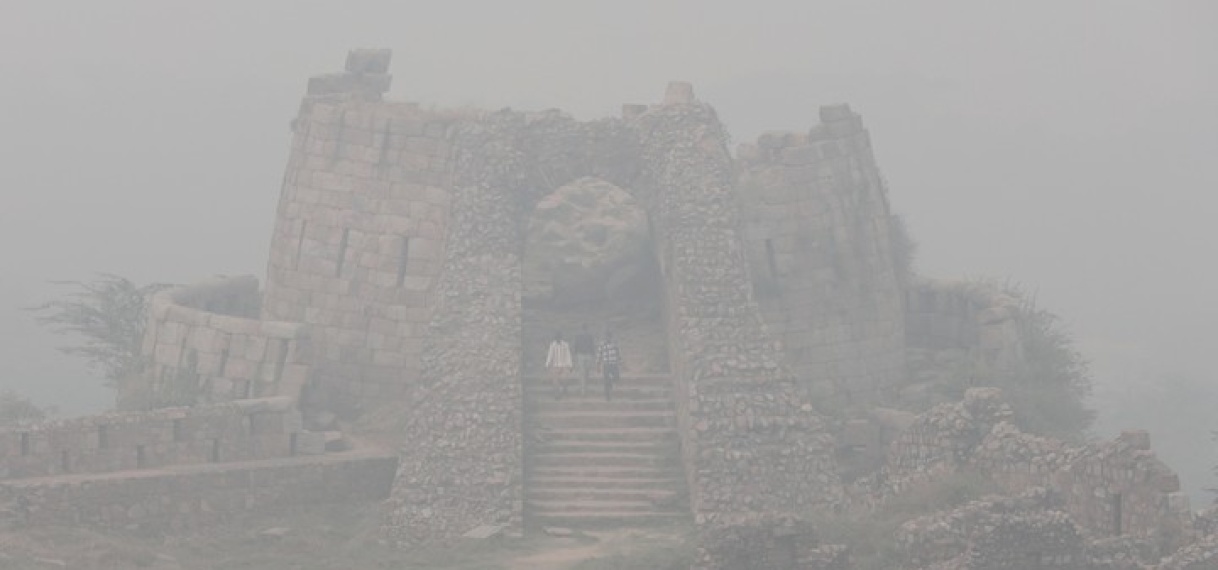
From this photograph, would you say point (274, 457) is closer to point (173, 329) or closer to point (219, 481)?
point (219, 481)

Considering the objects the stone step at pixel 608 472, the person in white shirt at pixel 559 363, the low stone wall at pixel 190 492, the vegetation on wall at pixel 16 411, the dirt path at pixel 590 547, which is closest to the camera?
the dirt path at pixel 590 547

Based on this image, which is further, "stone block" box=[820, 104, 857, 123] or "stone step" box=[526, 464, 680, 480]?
"stone block" box=[820, 104, 857, 123]

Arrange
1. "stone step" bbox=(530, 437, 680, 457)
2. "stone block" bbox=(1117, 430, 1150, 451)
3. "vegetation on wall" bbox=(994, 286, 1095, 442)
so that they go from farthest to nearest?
1. "vegetation on wall" bbox=(994, 286, 1095, 442)
2. "stone step" bbox=(530, 437, 680, 457)
3. "stone block" bbox=(1117, 430, 1150, 451)

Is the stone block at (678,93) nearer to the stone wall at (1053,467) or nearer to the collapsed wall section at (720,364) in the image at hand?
the collapsed wall section at (720,364)

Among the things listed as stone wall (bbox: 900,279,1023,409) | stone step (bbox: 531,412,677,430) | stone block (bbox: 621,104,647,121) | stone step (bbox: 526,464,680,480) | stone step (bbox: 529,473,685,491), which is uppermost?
stone block (bbox: 621,104,647,121)

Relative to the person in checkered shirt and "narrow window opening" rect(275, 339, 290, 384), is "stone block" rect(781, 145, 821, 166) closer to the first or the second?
the person in checkered shirt

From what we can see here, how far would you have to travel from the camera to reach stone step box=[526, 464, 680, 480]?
36466 millimetres

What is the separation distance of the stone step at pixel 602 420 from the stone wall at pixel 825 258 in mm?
4720

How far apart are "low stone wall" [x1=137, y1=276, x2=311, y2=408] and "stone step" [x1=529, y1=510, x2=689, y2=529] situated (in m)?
6.53

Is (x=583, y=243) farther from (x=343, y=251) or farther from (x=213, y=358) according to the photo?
(x=213, y=358)

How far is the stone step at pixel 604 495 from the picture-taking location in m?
35.8

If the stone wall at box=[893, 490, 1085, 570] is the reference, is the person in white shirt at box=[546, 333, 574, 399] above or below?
above

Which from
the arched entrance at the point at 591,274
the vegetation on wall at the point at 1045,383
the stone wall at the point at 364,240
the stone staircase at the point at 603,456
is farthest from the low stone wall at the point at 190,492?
the vegetation on wall at the point at 1045,383

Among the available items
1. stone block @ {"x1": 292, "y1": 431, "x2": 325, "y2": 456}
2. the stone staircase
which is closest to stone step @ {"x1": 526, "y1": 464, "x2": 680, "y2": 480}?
the stone staircase
